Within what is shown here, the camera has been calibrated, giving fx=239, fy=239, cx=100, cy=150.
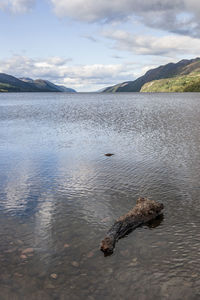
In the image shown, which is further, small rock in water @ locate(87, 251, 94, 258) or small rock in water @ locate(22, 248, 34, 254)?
small rock in water @ locate(22, 248, 34, 254)

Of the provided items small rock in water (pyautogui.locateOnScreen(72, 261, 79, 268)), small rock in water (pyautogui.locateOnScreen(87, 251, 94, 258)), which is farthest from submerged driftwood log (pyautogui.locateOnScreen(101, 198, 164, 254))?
small rock in water (pyautogui.locateOnScreen(72, 261, 79, 268))

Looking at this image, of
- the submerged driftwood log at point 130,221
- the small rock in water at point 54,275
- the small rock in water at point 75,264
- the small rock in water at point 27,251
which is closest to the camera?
the small rock in water at point 54,275

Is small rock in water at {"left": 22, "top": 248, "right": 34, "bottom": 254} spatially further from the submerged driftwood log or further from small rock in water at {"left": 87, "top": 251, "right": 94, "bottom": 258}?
the submerged driftwood log

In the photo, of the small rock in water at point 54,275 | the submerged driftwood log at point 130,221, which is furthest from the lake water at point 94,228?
the submerged driftwood log at point 130,221

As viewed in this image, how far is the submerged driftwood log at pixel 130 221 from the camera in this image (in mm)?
12077

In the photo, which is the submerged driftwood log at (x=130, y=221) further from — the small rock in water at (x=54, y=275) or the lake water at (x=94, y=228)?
the small rock in water at (x=54, y=275)

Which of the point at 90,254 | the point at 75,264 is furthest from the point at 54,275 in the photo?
the point at 90,254

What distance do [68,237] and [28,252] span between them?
7.40 feet

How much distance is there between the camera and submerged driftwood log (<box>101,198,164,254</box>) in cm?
1208

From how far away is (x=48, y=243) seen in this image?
1264cm

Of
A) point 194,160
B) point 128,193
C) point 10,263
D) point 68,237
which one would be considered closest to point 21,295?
point 10,263

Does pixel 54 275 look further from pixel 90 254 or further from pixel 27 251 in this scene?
pixel 27 251

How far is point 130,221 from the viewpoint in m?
14.0

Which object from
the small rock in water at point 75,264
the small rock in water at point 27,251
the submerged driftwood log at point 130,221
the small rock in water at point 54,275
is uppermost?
the submerged driftwood log at point 130,221
